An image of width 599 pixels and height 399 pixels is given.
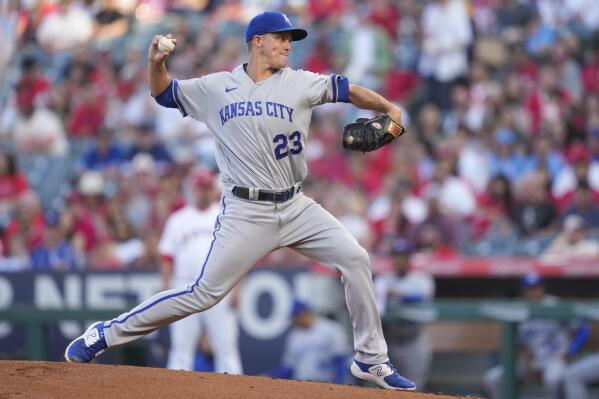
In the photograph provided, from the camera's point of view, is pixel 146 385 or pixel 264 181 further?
pixel 264 181

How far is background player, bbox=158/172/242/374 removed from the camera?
938 centimetres

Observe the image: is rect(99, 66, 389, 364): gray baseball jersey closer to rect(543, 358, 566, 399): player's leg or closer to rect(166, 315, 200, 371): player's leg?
rect(166, 315, 200, 371): player's leg

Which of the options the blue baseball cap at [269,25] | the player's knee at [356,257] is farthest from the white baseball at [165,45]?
the player's knee at [356,257]

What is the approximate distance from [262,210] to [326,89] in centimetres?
71

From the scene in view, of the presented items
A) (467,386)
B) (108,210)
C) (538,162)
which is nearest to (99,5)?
(108,210)

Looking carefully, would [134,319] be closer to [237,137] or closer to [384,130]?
[237,137]

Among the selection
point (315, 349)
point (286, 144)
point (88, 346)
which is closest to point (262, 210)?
point (286, 144)

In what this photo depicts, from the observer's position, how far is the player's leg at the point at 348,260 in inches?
241

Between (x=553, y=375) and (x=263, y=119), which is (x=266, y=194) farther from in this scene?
(x=553, y=375)

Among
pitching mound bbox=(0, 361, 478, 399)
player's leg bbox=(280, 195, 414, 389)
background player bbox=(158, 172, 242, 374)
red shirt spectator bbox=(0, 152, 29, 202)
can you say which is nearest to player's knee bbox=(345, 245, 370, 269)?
player's leg bbox=(280, 195, 414, 389)

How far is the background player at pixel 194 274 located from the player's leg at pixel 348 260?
319 cm

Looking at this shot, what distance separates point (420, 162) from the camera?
12914mm

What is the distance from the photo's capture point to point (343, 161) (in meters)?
13.5

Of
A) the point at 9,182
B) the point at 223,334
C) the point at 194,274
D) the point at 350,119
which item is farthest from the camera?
the point at 350,119
